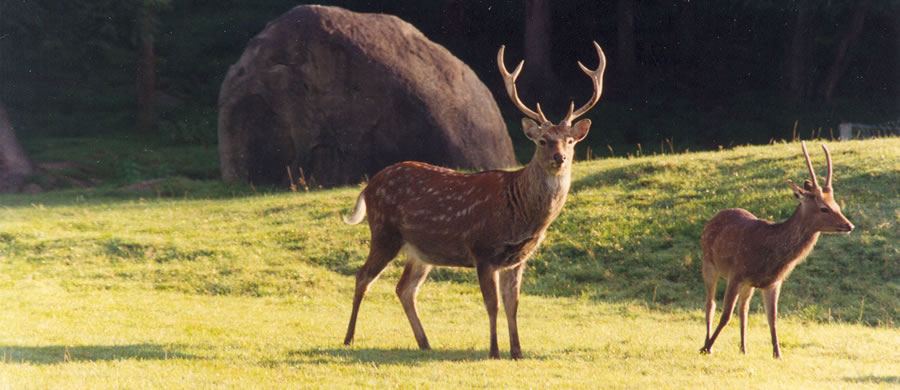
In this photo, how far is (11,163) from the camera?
85.6 ft

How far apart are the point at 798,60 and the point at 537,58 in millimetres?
8902

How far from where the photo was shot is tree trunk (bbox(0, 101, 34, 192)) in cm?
2541

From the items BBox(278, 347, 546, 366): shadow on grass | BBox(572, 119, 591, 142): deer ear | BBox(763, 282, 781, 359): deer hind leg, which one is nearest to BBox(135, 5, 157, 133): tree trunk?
BBox(278, 347, 546, 366): shadow on grass

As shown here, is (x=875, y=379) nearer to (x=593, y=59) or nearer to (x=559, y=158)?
(x=559, y=158)

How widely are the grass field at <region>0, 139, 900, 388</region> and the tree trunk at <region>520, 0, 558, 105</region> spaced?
42.8 ft

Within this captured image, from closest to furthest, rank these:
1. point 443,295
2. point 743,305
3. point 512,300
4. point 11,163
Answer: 1. point 512,300
2. point 743,305
3. point 443,295
4. point 11,163

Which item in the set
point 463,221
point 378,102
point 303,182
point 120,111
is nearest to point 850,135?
point 378,102

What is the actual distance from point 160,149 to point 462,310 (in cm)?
2062

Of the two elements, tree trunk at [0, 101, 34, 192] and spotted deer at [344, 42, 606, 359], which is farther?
tree trunk at [0, 101, 34, 192]

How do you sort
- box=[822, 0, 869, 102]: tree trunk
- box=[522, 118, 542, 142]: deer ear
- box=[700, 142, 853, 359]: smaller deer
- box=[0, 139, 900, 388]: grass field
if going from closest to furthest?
box=[0, 139, 900, 388]: grass field < box=[700, 142, 853, 359]: smaller deer < box=[522, 118, 542, 142]: deer ear < box=[822, 0, 869, 102]: tree trunk

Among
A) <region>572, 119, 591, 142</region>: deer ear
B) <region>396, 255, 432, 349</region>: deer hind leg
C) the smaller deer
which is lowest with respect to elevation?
<region>396, 255, 432, 349</region>: deer hind leg

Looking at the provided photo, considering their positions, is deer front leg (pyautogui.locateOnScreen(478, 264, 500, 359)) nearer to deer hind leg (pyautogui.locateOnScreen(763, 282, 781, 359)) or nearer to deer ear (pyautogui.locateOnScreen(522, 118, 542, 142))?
deer ear (pyautogui.locateOnScreen(522, 118, 542, 142))

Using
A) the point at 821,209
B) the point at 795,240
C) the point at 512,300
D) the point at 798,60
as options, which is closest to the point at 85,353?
the point at 512,300

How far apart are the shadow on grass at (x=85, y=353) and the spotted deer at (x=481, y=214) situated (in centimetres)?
188
